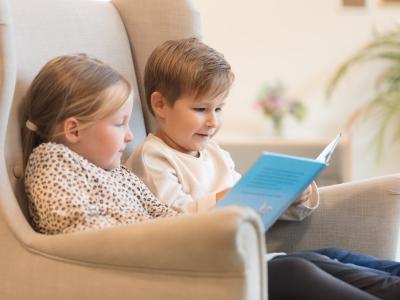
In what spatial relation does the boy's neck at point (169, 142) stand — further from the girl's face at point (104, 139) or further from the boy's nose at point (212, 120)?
the girl's face at point (104, 139)

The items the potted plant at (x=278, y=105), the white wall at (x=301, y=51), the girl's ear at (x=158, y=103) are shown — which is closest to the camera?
the girl's ear at (x=158, y=103)

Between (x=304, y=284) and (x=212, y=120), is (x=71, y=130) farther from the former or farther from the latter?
(x=304, y=284)

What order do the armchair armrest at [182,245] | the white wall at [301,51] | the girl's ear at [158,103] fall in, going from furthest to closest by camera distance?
the white wall at [301,51] → the girl's ear at [158,103] → the armchair armrest at [182,245]

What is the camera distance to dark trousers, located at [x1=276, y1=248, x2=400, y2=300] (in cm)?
147

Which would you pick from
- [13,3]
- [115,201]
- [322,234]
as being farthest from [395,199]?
[13,3]

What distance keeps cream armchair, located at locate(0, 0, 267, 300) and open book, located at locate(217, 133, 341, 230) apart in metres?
0.15

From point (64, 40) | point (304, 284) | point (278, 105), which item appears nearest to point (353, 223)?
point (304, 284)

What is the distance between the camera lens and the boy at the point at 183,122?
1.72m

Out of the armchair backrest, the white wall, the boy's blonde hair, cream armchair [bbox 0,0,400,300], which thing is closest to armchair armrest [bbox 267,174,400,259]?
cream armchair [bbox 0,0,400,300]

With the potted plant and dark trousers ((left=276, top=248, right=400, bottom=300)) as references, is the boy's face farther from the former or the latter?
the potted plant

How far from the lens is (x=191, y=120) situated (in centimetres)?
175

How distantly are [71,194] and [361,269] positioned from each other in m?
0.60

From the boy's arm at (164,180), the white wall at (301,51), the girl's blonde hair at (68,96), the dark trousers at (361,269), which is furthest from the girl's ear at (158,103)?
the white wall at (301,51)

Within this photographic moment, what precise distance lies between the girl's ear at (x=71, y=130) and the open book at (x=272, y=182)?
1.08ft
